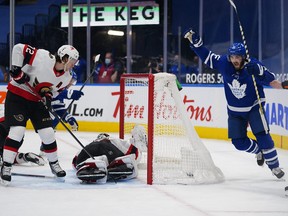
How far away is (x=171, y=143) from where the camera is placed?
15.3 feet

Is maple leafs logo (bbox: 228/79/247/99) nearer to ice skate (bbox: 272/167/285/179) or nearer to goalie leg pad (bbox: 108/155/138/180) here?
ice skate (bbox: 272/167/285/179)

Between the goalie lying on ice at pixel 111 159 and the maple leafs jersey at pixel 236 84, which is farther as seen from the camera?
the maple leafs jersey at pixel 236 84

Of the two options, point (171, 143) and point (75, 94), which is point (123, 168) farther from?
point (75, 94)

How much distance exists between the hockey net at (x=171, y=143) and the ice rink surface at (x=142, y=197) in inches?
4.8

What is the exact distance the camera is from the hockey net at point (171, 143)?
4430mm

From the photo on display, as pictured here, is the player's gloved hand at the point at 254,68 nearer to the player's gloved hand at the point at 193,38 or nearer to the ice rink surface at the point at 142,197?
the player's gloved hand at the point at 193,38

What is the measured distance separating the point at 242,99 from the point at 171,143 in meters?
0.59

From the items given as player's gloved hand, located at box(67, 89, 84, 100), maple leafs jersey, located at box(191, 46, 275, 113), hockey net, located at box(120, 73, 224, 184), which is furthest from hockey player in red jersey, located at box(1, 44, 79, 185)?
maple leafs jersey, located at box(191, 46, 275, 113)

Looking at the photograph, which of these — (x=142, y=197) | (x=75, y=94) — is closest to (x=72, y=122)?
(x=75, y=94)

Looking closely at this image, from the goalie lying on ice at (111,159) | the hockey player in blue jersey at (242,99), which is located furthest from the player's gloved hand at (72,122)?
the hockey player in blue jersey at (242,99)

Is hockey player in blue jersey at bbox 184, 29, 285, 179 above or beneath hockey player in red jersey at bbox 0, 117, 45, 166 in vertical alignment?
above

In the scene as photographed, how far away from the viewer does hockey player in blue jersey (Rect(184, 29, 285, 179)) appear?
179 inches

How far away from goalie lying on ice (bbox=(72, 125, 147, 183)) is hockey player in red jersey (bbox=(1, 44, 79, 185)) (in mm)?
338

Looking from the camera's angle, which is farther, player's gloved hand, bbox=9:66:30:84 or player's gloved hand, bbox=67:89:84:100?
player's gloved hand, bbox=67:89:84:100
